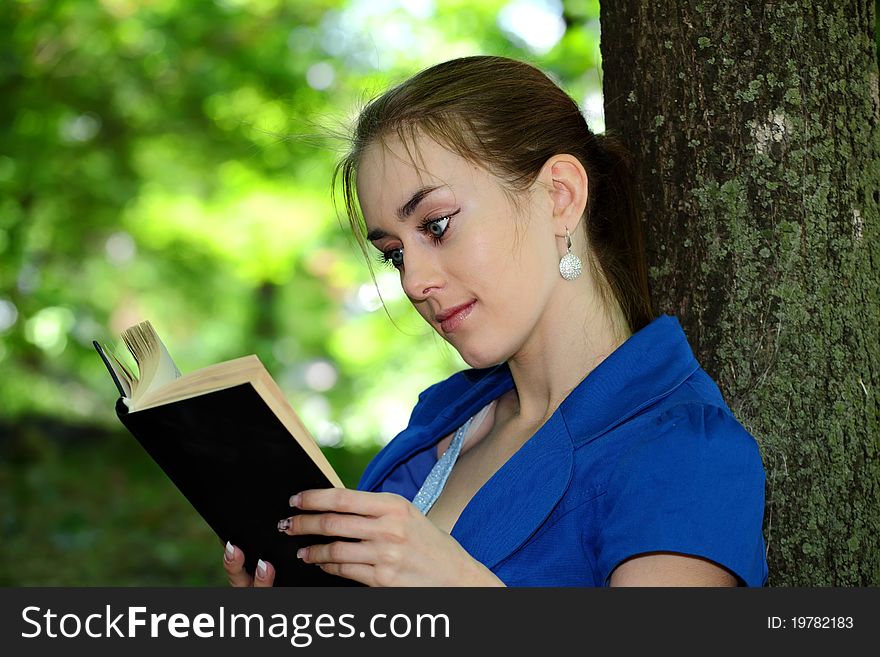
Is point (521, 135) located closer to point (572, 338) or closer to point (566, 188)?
point (566, 188)

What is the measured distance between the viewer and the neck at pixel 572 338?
6.62 ft

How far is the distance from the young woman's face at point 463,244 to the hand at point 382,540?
496 mm

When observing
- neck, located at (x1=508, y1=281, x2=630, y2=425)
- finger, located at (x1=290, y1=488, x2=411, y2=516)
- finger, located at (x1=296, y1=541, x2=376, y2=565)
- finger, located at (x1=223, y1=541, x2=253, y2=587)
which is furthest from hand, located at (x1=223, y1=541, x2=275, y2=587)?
neck, located at (x1=508, y1=281, x2=630, y2=425)

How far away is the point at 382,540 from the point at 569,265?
75 centimetres

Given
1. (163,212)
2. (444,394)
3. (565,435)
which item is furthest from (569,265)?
(163,212)

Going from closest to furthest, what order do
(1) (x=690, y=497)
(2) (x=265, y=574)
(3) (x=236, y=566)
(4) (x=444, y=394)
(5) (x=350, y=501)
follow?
(5) (x=350, y=501), (1) (x=690, y=497), (2) (x=265, y=574), (3) (x=236, y=566), (4) (x=444, y=394)

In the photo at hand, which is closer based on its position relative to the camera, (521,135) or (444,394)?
(521,135)

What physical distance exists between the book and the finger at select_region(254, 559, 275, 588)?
0.01 meters

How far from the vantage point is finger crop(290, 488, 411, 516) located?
1.46 meters

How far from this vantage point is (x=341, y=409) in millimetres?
14219

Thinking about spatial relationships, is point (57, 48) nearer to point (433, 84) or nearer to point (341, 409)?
point (433, 84)

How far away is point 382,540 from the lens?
149cm

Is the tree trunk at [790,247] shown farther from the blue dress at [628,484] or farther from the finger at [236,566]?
the finger at [236,566]

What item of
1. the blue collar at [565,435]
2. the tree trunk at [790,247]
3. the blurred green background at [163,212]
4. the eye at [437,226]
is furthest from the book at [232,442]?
the blurred green background at [163,212]
